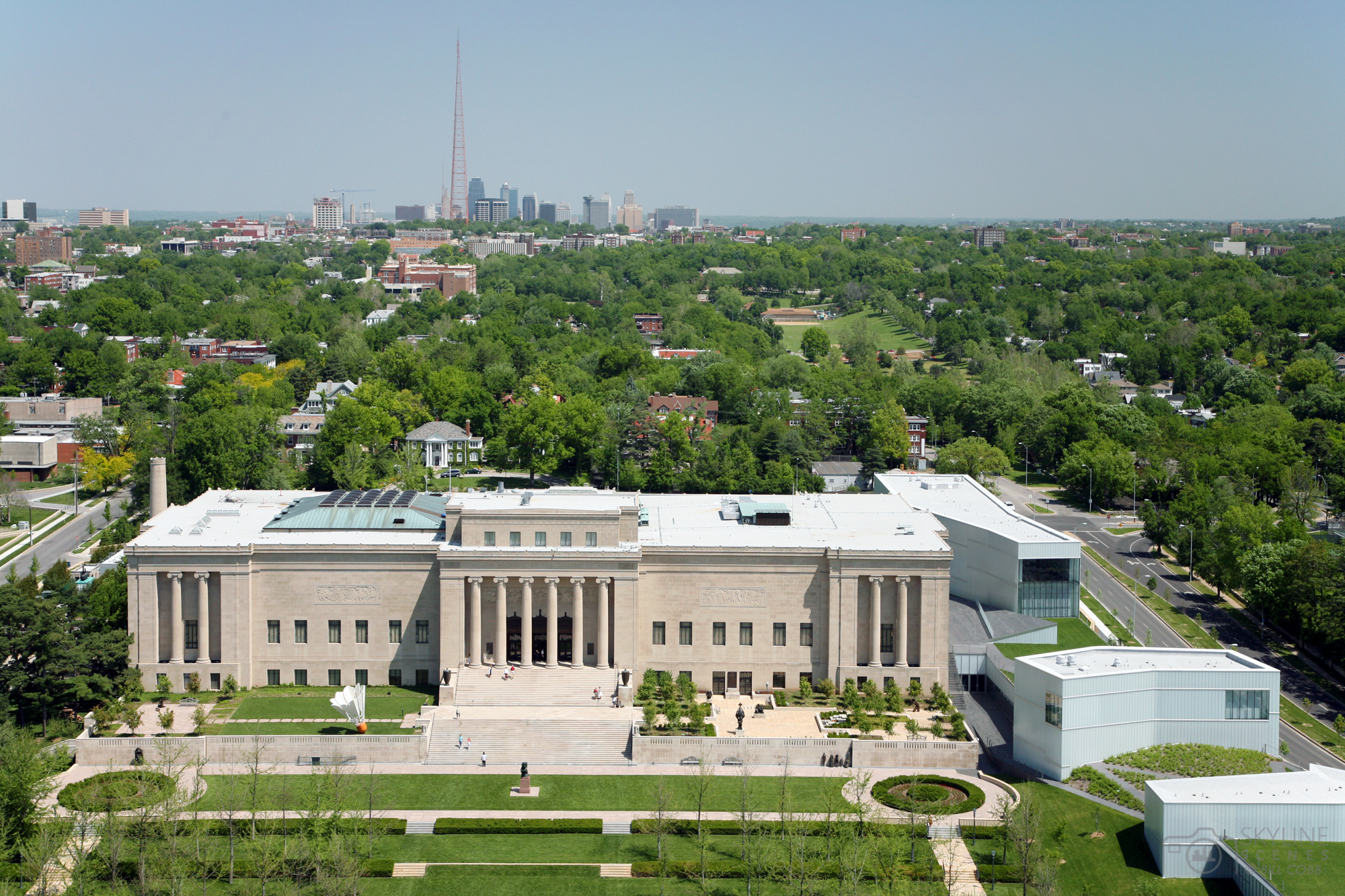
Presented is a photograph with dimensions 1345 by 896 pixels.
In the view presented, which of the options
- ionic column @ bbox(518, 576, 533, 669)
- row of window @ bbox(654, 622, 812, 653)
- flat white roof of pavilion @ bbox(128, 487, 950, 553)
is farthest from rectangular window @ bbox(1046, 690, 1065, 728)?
ionic column @ bbox(518, 576, 533, 669)

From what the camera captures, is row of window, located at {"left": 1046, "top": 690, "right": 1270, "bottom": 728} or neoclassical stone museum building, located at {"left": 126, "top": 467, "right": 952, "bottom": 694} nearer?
row of window, located at {"left": 1046, "top": 690, "right": 1270, "bottom": 728}

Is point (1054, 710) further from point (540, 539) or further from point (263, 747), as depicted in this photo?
point (263, 747)

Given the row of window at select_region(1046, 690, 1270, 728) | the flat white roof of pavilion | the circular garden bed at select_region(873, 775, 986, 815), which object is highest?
the flat white roof of pavilion

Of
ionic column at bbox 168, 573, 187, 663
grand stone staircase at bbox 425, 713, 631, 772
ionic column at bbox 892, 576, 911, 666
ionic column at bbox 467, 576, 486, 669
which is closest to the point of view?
grand stone staircase at bbox 425, 713, 631, 772

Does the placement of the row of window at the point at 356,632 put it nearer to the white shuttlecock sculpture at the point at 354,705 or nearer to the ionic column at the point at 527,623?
the ionic column at the point at 527,623

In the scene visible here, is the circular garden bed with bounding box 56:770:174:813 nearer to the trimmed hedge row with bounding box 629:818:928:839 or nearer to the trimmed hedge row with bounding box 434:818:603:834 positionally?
the trimmed hedge row with bounding box 434:818:603:834

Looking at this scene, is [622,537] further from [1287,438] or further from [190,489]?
[1287,438]

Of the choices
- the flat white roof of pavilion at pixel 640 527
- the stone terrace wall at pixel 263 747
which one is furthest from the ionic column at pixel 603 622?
the stone terrace wall at pixel 263 747

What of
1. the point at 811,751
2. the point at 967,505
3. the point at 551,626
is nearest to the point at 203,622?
the point at 551,626
